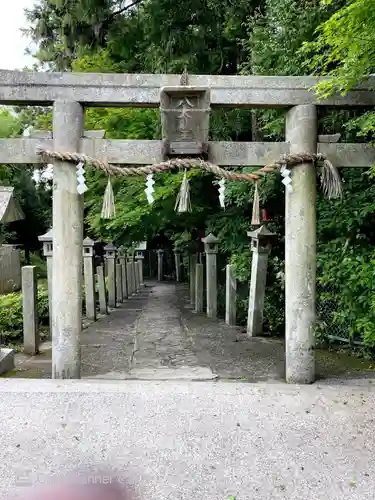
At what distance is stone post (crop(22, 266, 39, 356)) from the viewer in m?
6.53

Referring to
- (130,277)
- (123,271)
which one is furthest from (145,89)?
(130,277)

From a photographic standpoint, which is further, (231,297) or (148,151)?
(231,297)

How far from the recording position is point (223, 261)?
1141 centimetres

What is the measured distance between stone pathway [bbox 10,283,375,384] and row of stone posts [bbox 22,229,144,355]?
49 centimetres

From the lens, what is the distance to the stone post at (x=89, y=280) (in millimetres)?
10109

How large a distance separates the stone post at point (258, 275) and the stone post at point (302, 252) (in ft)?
9.18

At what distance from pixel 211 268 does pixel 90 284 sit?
2.90 metres

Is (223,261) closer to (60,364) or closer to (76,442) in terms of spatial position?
A: (60,364)

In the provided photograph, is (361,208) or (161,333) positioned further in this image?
(161,333)

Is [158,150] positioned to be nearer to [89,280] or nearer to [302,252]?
[302,252]

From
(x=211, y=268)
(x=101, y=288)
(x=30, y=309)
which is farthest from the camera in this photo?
(x=101, y=288)

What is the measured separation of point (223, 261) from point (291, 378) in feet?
23.1

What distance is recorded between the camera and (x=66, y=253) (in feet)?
14.6

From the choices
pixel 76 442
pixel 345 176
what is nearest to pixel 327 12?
pixel 345 176
